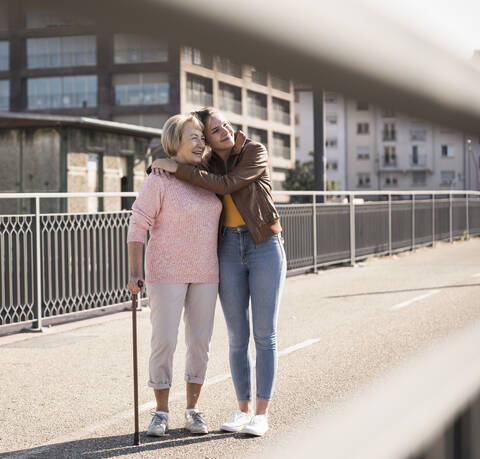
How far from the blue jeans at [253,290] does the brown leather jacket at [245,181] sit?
0.10 metres

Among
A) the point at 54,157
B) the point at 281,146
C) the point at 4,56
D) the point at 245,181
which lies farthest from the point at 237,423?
the point at 281,146

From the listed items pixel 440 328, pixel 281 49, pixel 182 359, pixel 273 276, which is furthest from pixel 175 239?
pixel 440 328

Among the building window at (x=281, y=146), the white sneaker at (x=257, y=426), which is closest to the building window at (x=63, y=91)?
the building window at (x=281, y=146)

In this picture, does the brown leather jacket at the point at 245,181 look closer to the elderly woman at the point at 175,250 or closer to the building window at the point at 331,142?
the elderly woman at the point at 175,250

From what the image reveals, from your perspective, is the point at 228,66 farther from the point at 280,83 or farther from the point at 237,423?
the point at 237,423

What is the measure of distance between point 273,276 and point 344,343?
3.47 m

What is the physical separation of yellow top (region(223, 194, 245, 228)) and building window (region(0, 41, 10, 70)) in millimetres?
53333

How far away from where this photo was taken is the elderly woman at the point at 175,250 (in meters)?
4.46

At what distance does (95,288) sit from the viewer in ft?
32.2

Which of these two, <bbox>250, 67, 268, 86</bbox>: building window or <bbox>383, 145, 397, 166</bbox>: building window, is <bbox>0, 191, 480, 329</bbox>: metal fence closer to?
<bbox>383, 145, 397, 166</bbox>: building window

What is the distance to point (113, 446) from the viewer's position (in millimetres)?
4488

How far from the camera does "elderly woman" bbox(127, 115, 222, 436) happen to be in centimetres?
446

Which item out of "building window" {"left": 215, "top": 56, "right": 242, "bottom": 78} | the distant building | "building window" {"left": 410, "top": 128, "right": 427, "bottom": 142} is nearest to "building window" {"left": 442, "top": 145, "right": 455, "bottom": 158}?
"building window" {"left": 410, "top": 128, "right": 427, "bottom": 142}

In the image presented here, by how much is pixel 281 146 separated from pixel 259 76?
2627 inches
